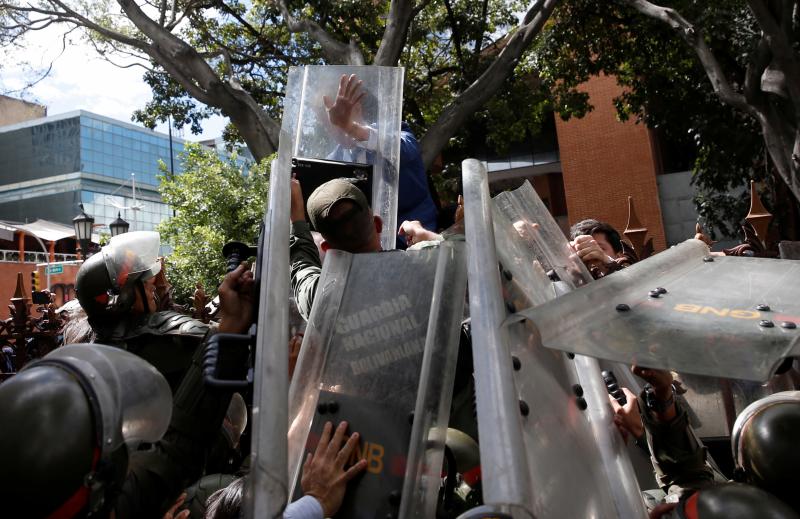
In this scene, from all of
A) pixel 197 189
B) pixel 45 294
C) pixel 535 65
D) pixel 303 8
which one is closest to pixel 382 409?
pixel 45 294

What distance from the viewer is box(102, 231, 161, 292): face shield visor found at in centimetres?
290

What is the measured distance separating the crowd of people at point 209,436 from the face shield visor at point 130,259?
1.03 m

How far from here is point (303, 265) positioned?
79.7 inches

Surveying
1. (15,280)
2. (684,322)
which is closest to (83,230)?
(684,322)

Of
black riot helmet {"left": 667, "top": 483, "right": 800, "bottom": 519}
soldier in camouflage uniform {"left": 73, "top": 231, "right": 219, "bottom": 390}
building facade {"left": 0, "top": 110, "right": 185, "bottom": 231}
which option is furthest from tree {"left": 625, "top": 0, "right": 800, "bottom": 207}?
building facade {"left": 0, "top": 110, "right": 185, "bottom": 231}

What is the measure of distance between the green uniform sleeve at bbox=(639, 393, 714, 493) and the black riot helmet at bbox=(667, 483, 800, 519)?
344 mm

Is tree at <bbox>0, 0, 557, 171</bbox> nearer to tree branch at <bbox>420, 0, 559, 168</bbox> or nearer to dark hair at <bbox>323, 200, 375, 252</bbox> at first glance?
tree branch at <bbox>420, 0, 559, 168</bbox>

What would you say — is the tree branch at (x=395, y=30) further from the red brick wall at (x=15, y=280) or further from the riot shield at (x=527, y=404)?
the red brick wall at (x=15, y=280)

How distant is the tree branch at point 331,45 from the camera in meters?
8.59

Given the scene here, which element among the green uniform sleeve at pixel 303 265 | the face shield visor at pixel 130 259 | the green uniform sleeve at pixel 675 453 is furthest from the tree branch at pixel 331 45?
the green uniform sleeve at pixel 675 453

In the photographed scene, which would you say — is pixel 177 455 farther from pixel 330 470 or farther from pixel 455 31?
pixel 455 31

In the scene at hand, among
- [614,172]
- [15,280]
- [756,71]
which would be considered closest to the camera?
[756,71]

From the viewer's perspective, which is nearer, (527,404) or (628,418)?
(527,404)

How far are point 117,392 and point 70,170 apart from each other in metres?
51.5
